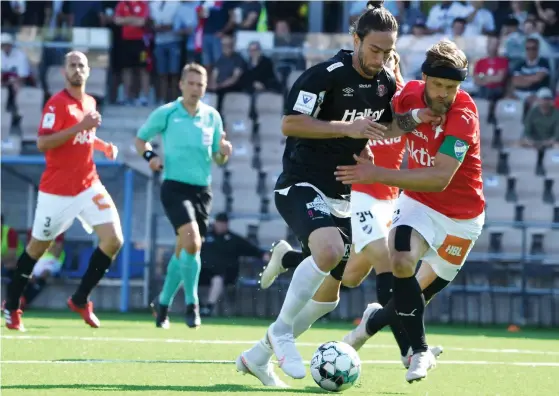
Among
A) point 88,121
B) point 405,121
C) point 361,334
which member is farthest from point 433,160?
point 88,121

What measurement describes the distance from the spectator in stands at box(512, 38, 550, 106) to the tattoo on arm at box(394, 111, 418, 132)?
427 inches

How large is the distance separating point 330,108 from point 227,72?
1157 centimetres

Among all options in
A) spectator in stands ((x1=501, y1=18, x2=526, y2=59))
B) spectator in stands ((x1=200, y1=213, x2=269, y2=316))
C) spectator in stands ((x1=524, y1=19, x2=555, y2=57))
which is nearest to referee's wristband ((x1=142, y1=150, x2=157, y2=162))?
spectator in stands ((x1=200, y1=213, x2=269, y2=316))

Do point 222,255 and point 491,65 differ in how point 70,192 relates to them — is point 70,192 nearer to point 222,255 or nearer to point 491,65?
point 222,255

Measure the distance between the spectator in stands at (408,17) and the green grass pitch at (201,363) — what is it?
698cm

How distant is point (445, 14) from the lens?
1867 cm

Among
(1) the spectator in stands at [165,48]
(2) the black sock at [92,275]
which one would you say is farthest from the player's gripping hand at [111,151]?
(1) the spectator in stands at [165,48]

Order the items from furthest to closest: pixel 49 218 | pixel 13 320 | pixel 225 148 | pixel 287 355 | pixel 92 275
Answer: pixel 225 148, pixel 92 275, pixel 49 218, pixel 13 320, pixel 287 355

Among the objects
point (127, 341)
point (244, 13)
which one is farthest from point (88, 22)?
point (127, 341)

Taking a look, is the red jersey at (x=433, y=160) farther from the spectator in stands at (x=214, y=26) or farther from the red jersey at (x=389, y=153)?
the spectator in stands at (x=214, y=26)

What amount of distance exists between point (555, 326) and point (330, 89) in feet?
29.6

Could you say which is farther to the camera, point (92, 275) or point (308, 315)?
point (92, 275)

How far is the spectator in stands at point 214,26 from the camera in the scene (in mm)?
18703

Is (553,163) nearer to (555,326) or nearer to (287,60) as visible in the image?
(555,326)
